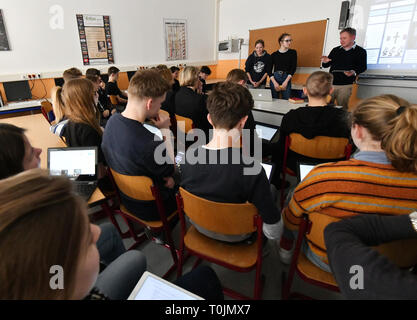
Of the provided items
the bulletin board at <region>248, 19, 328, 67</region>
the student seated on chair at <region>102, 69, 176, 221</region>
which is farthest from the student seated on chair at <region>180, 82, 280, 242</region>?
the bulletin board at <region>248, 19, 328, 67</region>

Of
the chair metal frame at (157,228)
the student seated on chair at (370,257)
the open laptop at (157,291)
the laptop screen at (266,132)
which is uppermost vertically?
the student seated on chair at (370,257)

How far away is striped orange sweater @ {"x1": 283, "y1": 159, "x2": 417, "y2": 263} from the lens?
0.82 metres

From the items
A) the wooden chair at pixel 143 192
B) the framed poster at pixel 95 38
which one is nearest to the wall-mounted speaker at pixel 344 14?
the framed poster at pixel 95 38

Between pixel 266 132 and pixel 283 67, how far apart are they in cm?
296

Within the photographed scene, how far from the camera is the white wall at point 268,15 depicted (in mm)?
4594

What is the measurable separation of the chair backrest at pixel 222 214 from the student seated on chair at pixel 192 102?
172 cm

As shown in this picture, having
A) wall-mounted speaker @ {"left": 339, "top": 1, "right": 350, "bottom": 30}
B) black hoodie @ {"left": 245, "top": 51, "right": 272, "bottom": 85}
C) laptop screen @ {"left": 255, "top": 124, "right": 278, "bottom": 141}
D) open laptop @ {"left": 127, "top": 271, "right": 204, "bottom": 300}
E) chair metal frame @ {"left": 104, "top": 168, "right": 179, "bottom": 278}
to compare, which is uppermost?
wall-mounted speaker @ {"left": 339, "top": 1, "right": 350, "bottom": 30}

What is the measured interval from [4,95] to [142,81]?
4.29 m

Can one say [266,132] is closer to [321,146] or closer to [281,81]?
[321,146]

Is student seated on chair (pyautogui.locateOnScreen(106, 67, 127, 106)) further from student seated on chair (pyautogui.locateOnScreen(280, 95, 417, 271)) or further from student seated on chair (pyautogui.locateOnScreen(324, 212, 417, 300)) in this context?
student seated on chair (pyautogui.locateOnScreen(324, 212, 417, 300))

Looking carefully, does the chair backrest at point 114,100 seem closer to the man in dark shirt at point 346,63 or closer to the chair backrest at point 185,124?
the chair backrest at point 185,124

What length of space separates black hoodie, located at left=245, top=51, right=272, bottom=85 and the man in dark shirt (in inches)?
43.7
